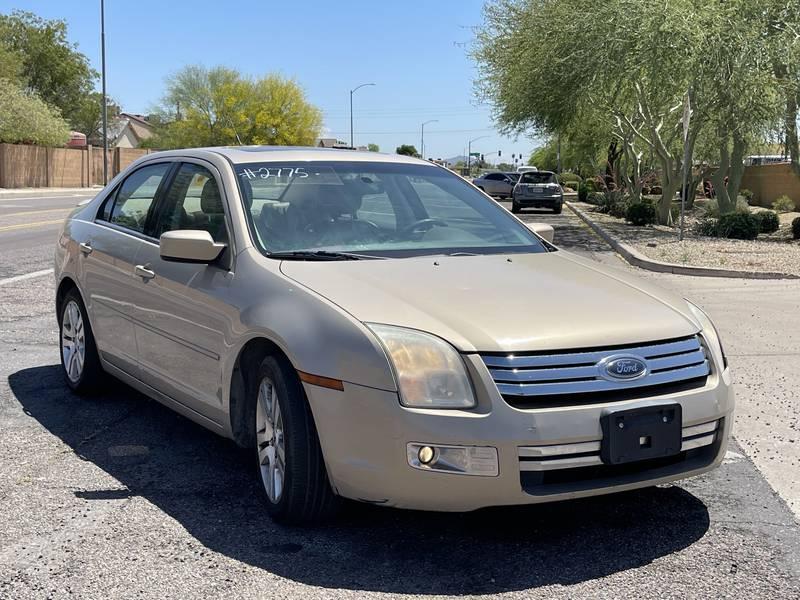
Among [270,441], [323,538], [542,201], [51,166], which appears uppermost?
[51,166]

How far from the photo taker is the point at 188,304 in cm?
463

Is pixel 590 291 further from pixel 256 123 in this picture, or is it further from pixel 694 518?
pixel 256 123

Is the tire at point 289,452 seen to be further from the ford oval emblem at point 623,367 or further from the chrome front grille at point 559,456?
the ford oval emblem at point 623,367

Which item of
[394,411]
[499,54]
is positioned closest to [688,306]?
[394,411]

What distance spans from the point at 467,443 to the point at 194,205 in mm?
2413

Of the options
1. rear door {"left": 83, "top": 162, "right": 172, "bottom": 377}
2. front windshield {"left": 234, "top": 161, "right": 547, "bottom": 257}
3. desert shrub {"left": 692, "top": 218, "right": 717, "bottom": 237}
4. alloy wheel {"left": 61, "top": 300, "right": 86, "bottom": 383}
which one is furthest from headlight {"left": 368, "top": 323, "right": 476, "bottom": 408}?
desert shrub {"left": 692, "top": 218, "right": 717, "bottom": 237}

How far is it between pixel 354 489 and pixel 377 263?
1.13 m

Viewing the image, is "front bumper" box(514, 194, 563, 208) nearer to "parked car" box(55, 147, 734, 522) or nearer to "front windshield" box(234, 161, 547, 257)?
"front windshield" box(234, 161, 547, 257)

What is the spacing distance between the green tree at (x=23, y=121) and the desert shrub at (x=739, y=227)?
1687 inches

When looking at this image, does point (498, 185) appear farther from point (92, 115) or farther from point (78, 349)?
point (92, 115)

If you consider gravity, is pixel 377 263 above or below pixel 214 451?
above

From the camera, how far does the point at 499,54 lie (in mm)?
25625

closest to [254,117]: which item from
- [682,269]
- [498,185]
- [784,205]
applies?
[498,185]

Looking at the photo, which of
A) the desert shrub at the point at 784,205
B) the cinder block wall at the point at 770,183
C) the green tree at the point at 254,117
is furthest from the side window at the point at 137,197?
the green tree at the point at 254,117
